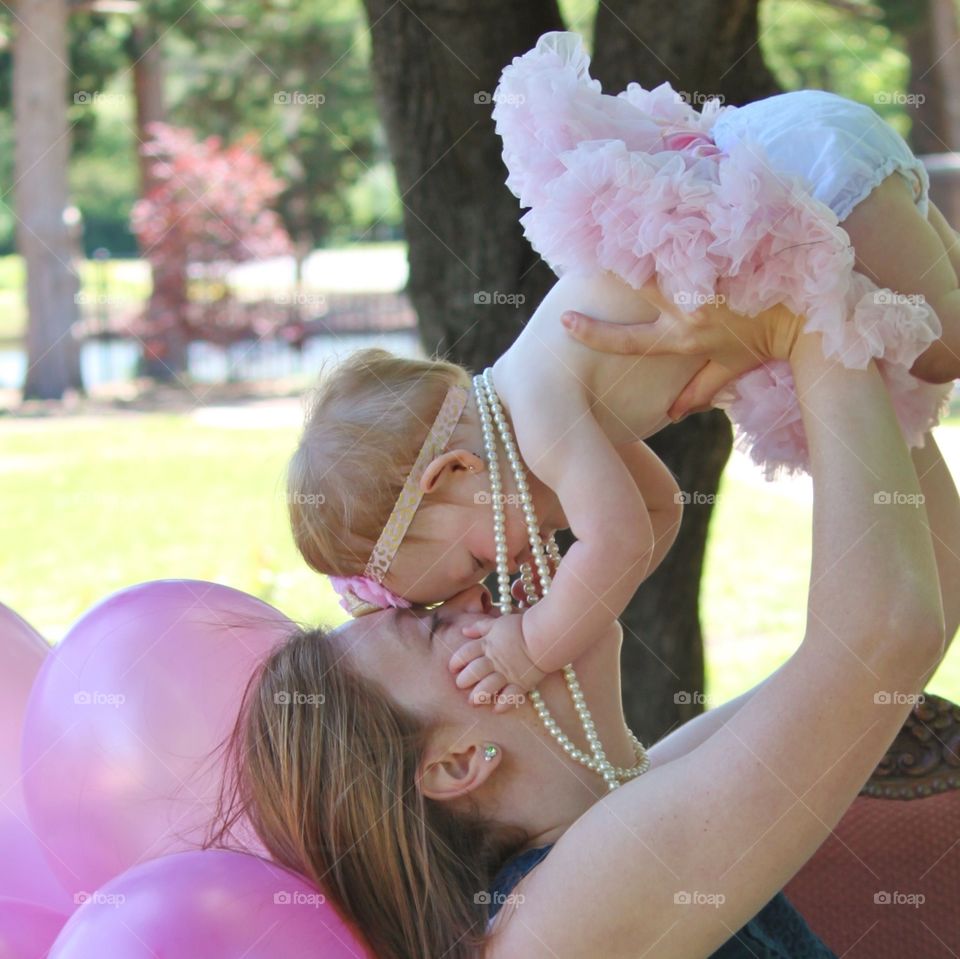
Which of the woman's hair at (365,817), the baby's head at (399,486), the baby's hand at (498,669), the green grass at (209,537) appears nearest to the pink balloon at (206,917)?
the woman's hair at (365,817)

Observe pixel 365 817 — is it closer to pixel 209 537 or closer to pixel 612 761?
pixel 612 761

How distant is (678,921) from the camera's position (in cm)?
141

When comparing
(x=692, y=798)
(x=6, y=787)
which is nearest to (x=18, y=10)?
(x=6, y=787)

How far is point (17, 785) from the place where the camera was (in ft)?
6.88

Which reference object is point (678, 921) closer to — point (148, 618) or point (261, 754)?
point (261, 754)

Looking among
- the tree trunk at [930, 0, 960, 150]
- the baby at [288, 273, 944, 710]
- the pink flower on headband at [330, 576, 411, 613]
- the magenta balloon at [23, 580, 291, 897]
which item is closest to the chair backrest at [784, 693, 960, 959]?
the baby at [288, 273, 944, 710]

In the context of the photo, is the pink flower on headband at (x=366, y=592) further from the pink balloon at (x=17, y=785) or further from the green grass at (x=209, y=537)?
the green grass at (x=209, y=537)

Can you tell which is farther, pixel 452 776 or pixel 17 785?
pixel 17 785

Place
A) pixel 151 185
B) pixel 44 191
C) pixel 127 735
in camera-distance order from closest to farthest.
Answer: pixel 127 735, pixel 44 191, pixel 151 185

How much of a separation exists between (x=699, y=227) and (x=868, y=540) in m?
0.42

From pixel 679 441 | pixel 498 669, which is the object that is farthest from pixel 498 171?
pixel 498 669

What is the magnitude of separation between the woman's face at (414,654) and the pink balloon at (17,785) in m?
0.65

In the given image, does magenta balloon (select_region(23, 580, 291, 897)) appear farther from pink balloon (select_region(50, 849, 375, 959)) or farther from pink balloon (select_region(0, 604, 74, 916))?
pink balloon (select_region(50, 849, 375, 959))

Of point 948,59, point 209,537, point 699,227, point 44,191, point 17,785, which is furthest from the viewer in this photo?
point 948,59
